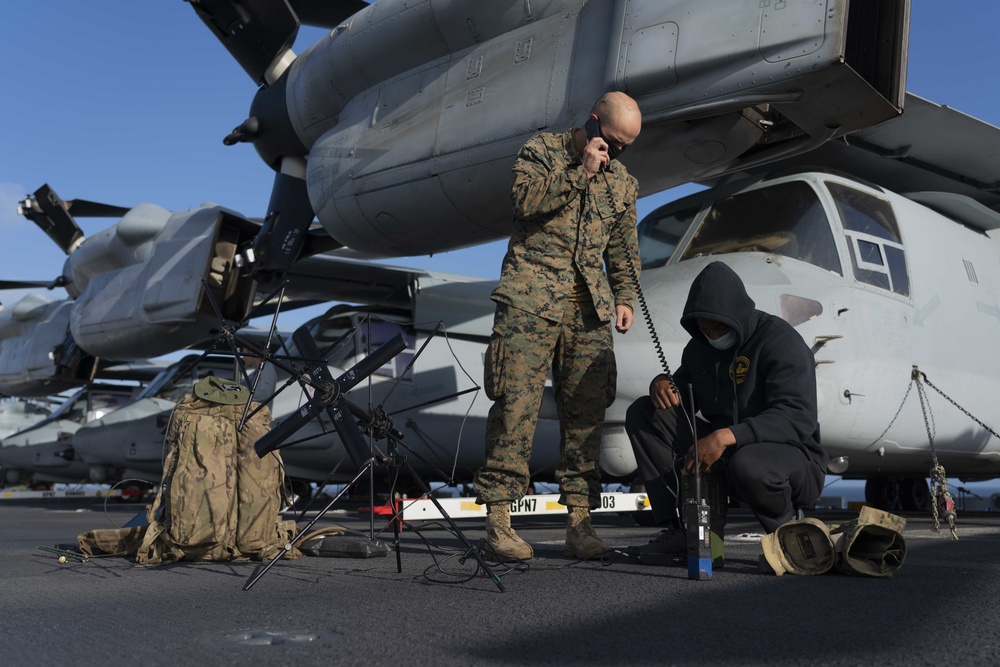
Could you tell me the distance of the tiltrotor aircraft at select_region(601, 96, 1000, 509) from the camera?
5258 mm

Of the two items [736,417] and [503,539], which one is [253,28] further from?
[736,417]

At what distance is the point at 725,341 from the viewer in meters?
3.36

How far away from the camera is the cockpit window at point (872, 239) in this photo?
575 centimetres

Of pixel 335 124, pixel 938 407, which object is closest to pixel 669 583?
pixel 938 407

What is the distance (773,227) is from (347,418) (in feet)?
12.5

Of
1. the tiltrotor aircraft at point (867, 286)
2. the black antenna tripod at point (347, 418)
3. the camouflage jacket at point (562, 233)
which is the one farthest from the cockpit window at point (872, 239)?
the black antenna tripod at point (347, 418)

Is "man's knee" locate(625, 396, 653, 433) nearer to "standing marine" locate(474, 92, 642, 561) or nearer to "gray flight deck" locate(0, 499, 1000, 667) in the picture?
"standing marine" locate(474, 92, 642, 561)

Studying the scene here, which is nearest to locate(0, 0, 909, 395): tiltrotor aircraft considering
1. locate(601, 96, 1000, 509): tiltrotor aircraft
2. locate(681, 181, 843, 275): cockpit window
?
locate(681, 181, 843, 275): cockpit window

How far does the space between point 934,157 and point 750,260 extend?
3.02 meters

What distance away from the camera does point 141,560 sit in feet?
11.7

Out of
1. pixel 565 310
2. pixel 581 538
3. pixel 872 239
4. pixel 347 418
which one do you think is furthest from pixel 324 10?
pixel 581 538

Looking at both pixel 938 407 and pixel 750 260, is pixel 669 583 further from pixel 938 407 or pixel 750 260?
pixel 938 407

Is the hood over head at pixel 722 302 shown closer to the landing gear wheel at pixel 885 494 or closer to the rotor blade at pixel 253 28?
the rotor blade at pixel 253 28

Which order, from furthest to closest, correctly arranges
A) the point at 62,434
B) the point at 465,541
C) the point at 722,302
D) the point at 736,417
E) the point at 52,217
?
the point at 62,434, the point at 52,217, the point at 736,417, the point at 722,302, the point at 465,541
